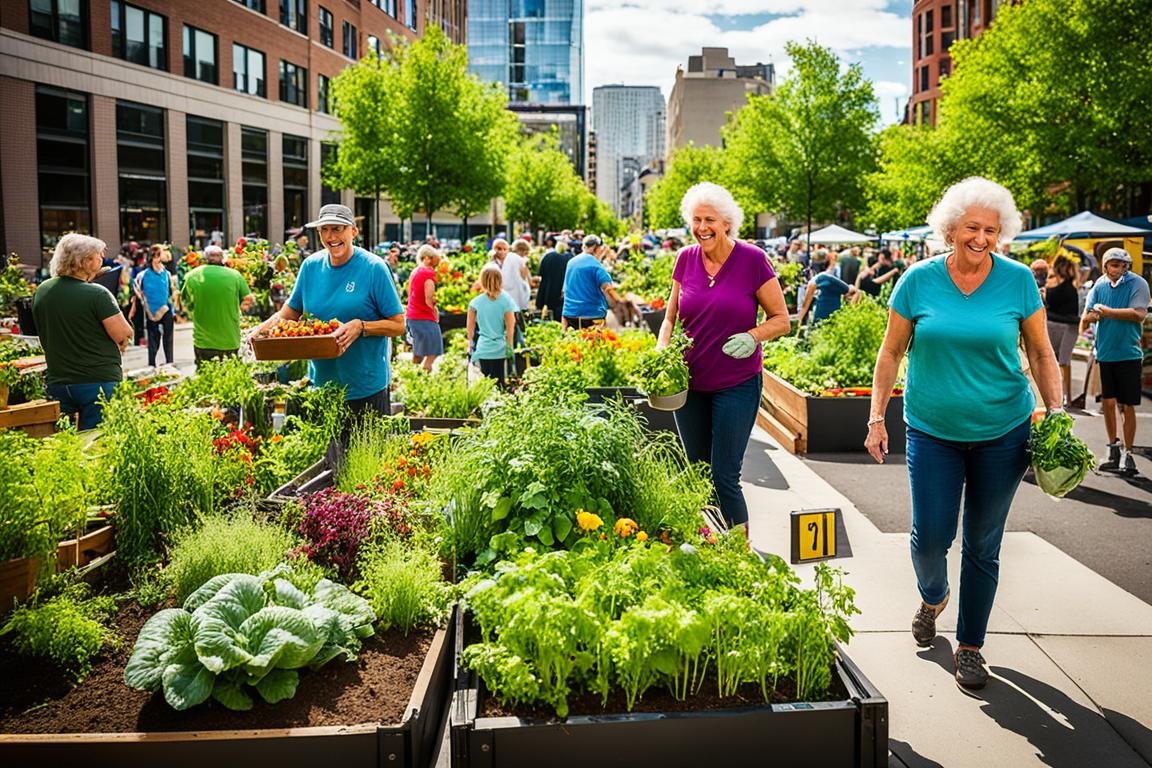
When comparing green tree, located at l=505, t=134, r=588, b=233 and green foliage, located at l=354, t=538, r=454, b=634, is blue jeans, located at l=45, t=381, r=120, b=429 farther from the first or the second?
green tree, located at l=505, t=134, r=588, b=233

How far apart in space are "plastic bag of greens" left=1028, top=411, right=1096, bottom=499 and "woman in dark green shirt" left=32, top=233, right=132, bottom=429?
5.85 meters

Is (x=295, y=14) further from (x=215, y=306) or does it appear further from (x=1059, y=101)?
(x=215, y=306)

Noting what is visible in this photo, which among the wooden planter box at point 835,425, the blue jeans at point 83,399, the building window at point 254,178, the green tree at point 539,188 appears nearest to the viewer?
the blue jeans at point 83,399

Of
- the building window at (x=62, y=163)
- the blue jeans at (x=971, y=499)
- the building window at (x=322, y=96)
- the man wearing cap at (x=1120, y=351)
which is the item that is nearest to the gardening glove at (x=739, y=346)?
the blue jeans at (x=971, y=499)

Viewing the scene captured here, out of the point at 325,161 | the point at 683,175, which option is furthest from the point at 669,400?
the point at 683,175

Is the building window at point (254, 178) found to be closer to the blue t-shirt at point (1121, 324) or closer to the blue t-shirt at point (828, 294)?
the blue t-shirt at point (828, 294)

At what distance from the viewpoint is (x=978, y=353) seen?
13.4ft

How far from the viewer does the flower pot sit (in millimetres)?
5121

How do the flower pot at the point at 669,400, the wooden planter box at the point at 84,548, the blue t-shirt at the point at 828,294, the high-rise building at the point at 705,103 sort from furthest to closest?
the high-rise building at the point at 705,103 < the blue t-shirt at the point at 828,294 < the flower pot at the point at 669,400 < the wooden planter box at the point at 84,548

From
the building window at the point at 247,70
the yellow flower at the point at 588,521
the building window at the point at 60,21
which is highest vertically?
the building window at the point at 247,70

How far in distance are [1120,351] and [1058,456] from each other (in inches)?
219

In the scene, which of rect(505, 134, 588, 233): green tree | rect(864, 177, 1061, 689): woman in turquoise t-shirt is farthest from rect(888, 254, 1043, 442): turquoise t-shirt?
rect(505, 134, 588, 233): green tree

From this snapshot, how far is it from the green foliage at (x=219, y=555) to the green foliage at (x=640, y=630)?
1079mm

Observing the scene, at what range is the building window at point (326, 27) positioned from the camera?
4288 cm
